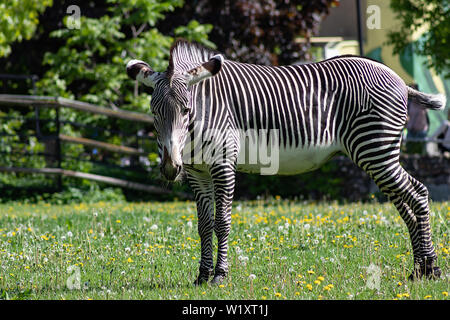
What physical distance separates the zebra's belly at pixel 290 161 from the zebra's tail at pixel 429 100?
3.80 ft

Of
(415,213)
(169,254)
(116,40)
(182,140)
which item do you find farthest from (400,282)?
(116,40)

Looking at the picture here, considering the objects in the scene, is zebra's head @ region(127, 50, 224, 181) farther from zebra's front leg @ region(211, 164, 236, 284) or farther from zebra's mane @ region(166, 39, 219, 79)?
zebra's front leg @ region(211, 164, 236, 284)

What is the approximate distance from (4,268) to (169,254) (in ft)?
5.92

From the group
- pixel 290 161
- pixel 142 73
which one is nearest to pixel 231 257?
pixel 290 161

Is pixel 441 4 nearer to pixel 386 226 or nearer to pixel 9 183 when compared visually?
pixel 386 226

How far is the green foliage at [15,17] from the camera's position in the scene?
50.0 ft

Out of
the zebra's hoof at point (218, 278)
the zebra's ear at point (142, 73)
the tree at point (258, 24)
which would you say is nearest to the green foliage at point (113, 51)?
the tree at point (258, 24)

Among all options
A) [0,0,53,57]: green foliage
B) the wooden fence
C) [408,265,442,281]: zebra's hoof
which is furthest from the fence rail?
[408,265,442,281]: zebra's hoof

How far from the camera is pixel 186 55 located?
238 inches

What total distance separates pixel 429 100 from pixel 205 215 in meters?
2.67

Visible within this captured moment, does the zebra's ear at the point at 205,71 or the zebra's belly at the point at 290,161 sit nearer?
the zebra's ear at the point at 205,71

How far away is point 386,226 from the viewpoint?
27.9ft

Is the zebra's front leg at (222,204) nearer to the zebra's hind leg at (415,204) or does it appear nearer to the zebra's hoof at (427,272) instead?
the zebra's hind leg at (415,204)

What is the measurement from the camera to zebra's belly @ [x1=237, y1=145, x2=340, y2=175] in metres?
6.06
